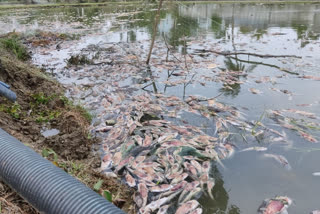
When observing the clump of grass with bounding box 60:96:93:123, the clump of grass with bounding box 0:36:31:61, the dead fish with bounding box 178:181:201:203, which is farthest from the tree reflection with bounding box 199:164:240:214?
the clump of grass with bounding box 0:36:31:61

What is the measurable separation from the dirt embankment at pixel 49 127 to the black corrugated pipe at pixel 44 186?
14cm

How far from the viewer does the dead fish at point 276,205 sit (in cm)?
194

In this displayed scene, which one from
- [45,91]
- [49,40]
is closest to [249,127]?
[45,91]

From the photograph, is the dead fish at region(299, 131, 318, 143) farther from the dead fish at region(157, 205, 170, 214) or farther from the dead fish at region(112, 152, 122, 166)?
the dead fish at region(112, 152, 122, 166)

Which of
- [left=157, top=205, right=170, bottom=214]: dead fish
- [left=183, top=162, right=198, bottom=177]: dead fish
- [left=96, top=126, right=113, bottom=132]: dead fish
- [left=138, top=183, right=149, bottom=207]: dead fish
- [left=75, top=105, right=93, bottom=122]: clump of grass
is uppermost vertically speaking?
[left=75, top=105, right=93, bottom=122]: clump of grass

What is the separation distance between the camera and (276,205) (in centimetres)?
198

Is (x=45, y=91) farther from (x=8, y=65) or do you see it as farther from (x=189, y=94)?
(x=189, y=94)

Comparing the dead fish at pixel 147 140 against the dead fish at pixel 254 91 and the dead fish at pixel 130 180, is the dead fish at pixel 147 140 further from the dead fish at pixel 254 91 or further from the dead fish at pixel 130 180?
the dead fish at pixel 254 91

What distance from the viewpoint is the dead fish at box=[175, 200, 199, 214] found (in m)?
1.95

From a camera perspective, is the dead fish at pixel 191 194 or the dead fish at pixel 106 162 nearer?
the dead fish at pixel 191 194

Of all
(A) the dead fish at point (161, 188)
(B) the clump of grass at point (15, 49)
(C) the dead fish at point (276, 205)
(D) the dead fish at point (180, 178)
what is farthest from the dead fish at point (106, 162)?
(B) the clump of grass at point (15, 49)

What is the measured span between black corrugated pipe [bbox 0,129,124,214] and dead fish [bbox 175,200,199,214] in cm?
57

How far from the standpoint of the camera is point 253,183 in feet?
7.51

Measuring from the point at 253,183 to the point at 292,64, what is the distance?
4.11 metres
